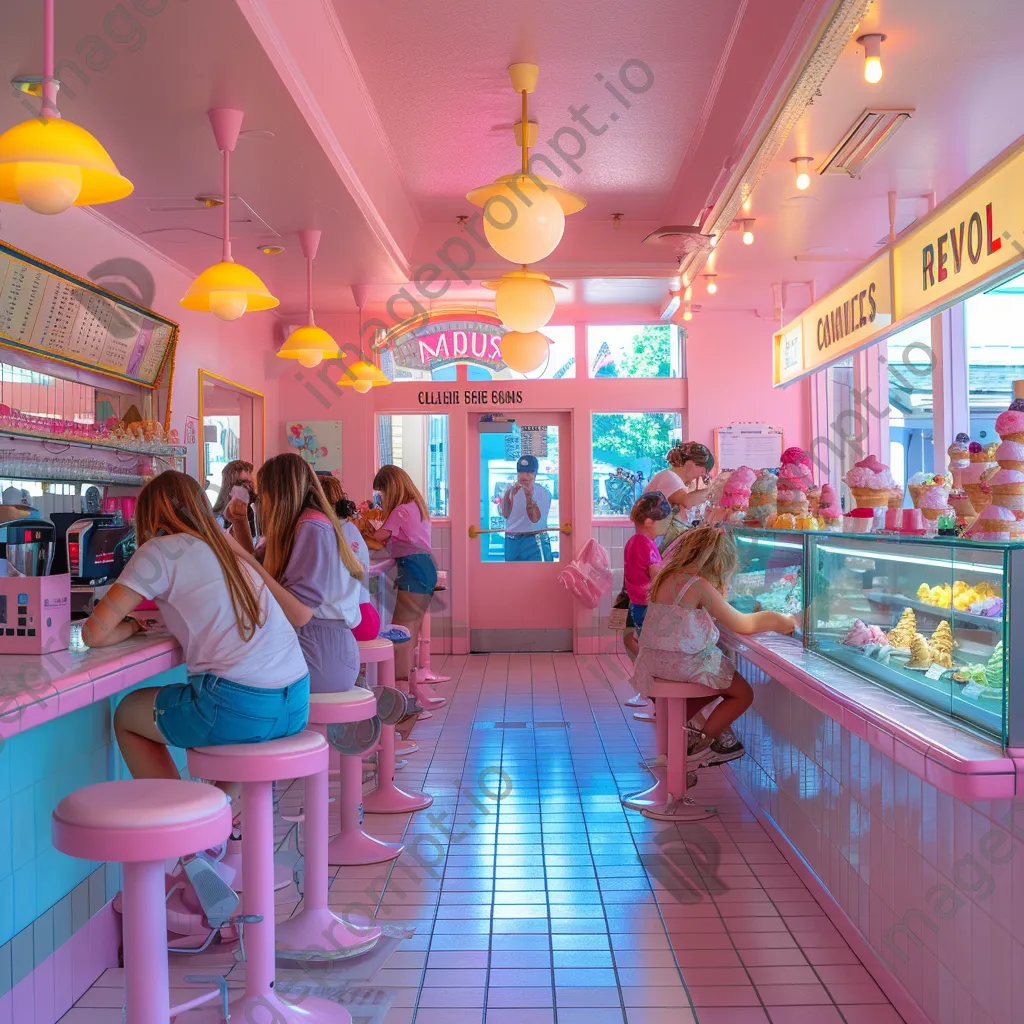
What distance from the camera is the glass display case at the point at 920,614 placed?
7.62 ft

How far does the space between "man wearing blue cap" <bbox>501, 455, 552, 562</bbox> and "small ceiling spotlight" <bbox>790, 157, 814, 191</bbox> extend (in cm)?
486

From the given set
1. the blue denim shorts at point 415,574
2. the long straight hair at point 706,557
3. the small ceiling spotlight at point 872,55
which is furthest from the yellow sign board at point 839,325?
the blue denim shorts at point 415,574

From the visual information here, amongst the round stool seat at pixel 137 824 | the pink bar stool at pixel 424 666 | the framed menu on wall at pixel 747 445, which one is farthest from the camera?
the framed menu on wall at pixel 747 445

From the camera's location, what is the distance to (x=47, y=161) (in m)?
2.65

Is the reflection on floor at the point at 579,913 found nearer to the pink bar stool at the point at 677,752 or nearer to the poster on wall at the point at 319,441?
the pink bar stool at the point at 677,752

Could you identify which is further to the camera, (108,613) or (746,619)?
(746,619)

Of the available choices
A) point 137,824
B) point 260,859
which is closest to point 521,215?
point 260,859

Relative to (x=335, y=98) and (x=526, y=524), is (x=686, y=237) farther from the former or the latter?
(x=526, y=524)

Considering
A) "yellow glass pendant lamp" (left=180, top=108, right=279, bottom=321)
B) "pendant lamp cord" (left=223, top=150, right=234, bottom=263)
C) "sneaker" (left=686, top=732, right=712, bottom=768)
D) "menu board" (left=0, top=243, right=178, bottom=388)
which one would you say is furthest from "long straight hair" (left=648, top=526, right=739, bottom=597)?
"menu board" (left=0, top=243, right=178, bottom=388)

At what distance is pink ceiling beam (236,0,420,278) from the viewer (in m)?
3.78

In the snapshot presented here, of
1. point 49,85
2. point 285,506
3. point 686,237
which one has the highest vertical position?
point 686,237

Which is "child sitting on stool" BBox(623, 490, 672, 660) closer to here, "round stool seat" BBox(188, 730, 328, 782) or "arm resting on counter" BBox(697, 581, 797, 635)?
"arm resting on counter" BBox(697, 581, 797, 635)

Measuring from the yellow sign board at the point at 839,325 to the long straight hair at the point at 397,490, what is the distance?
106 inches

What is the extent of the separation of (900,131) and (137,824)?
458 cm
